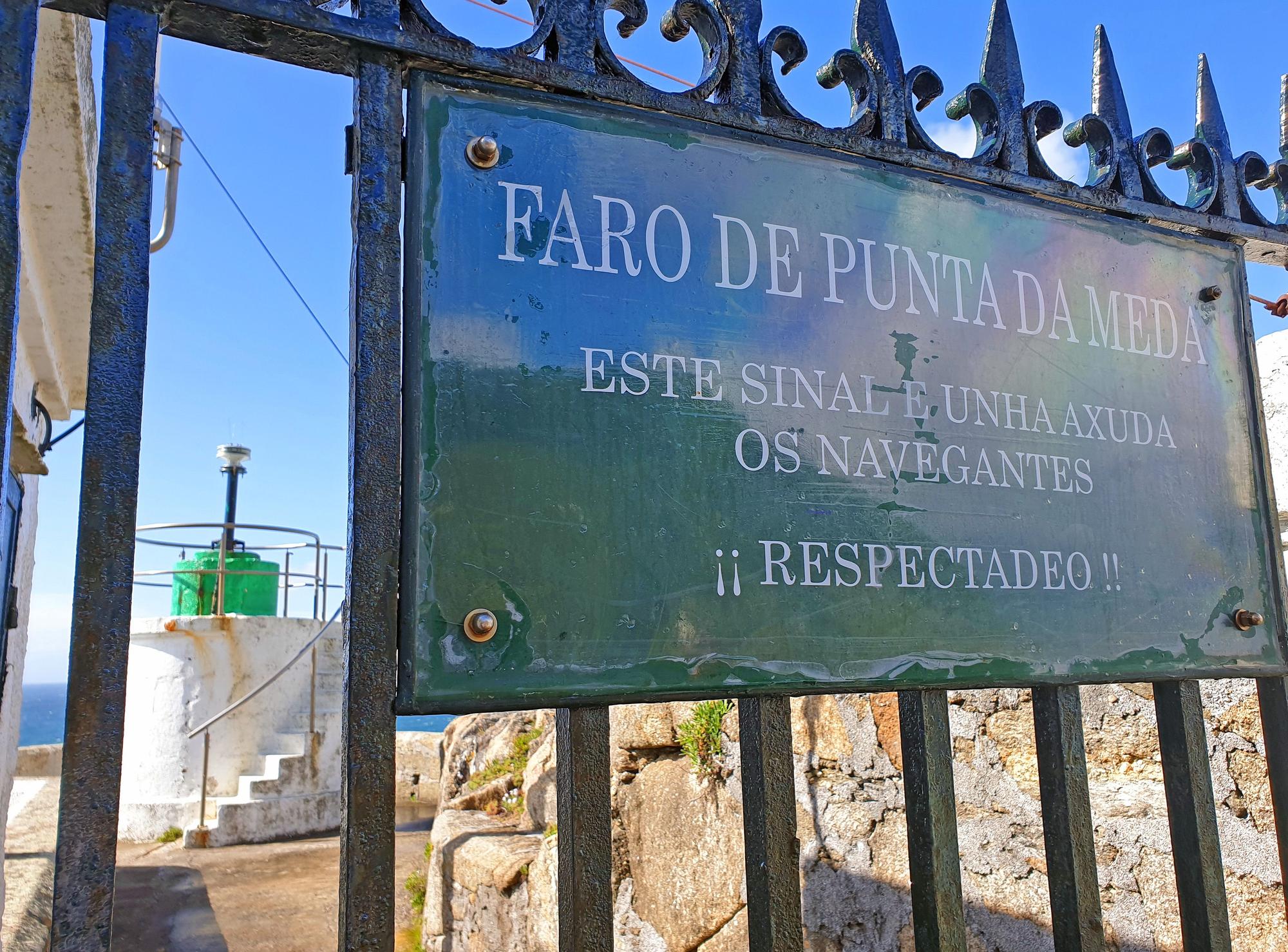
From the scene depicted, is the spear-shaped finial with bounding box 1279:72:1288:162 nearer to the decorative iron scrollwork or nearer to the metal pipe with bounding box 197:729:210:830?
the decorative iron scrollwork

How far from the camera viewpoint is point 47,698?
166500 millimetres

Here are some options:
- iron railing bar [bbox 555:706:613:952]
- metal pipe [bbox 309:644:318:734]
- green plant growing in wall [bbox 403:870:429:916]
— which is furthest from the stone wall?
metal pipe [bbox 309:644:318:734]

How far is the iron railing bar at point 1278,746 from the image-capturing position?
1876 mm

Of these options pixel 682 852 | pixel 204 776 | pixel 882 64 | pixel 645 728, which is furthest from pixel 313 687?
pixel 882 64

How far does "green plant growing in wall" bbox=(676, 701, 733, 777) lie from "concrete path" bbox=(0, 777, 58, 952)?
6.02ft

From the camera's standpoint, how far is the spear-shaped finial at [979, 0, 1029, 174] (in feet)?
6.24

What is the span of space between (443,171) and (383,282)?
205 millimetres

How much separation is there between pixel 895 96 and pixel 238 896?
262 inches

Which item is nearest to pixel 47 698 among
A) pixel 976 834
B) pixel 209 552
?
pixel 209 552

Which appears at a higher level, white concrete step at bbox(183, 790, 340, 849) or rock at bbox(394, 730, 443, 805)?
rock at bbox(394, 730, 443, 805)

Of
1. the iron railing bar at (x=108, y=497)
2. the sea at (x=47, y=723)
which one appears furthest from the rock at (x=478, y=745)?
the sea at (x=47, y=723)

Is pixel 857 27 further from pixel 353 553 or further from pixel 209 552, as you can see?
pixel 209 552

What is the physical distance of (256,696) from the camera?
→ 10.6 m

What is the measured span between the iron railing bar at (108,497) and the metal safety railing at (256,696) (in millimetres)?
8372
